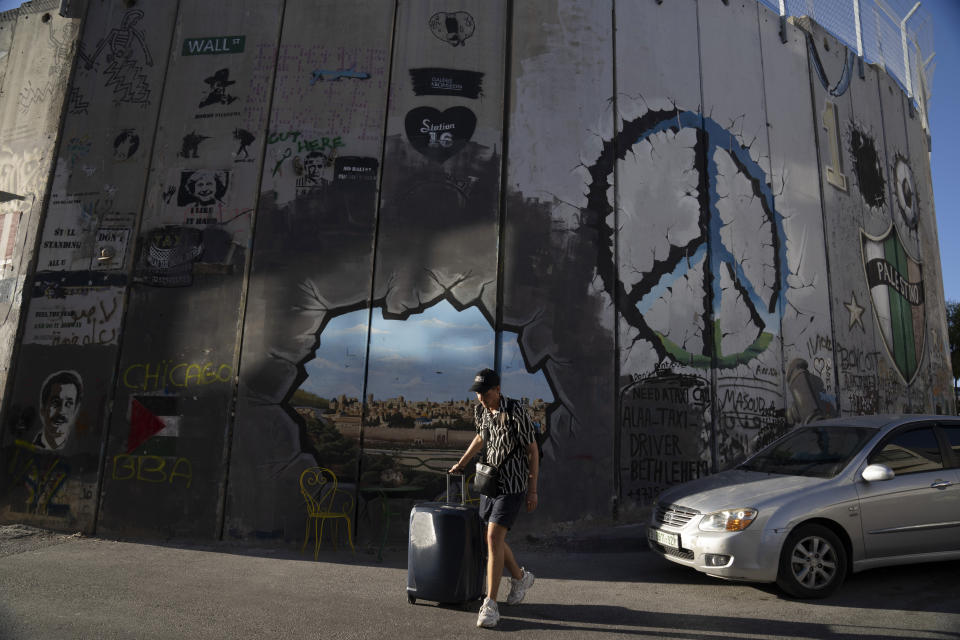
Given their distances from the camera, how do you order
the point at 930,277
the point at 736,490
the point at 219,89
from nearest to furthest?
the point at 736,490 < the point at 219,89 < the point at 930,277

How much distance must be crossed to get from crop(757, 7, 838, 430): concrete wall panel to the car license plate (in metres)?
5.54

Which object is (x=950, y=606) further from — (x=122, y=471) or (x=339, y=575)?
(x=122, y=471)

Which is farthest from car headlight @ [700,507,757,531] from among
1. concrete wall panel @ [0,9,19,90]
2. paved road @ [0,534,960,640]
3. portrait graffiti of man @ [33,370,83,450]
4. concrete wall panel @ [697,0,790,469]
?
concrete wall panel @ [0,9,19,90]

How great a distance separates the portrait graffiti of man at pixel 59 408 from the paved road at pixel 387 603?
5.81 ft

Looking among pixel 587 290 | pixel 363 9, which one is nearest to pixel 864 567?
pixel 587 290

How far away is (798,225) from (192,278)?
32.0ft

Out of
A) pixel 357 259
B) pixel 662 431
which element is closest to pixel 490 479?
pixel 357 259

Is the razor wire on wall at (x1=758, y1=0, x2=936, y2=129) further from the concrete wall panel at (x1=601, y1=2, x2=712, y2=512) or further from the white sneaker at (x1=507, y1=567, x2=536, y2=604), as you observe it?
the white sneaker at (x1=507, y1=567, x2=536, y2=604)

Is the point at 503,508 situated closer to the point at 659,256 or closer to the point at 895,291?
the point at 659,256

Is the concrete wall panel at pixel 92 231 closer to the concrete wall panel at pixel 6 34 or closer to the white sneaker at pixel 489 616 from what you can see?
the concrete wall panel at pixel 6 34

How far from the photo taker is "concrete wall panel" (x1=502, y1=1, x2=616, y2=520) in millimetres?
7996

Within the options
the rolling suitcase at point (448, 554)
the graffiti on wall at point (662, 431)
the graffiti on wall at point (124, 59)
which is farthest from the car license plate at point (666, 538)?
the graffiti on wall at point (124, 59)

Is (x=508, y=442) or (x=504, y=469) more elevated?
(x=508, y=442)

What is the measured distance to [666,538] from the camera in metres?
5.51
